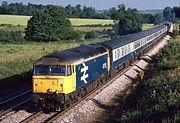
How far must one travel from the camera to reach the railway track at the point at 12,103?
18884mm

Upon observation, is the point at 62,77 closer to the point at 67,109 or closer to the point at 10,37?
the point at 67,109

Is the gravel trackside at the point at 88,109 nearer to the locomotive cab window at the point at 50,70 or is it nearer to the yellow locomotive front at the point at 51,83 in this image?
the yellow locomotive front at the point at 51,83

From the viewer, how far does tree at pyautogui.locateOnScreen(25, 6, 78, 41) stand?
78.3 m

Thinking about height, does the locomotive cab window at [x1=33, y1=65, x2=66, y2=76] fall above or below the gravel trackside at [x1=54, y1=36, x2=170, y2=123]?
above

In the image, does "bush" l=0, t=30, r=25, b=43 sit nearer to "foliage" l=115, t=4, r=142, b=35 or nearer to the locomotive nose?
"foliage" l=115, t=4, r=142, b=35

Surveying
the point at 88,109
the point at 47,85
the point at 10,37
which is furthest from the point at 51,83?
the point at 10,37

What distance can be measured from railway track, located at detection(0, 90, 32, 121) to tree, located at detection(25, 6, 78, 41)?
54.3m

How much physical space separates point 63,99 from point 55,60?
185 centimetres

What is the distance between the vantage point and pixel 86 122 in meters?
17.6

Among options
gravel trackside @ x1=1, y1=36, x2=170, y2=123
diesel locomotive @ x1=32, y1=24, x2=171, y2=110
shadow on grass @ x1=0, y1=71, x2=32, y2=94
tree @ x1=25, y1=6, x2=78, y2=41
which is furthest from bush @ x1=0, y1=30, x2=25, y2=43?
diesel locomotive @ x1=32, y1=24, x2=171, y2=110

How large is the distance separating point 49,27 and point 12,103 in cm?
5843

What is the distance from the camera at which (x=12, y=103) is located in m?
21.8

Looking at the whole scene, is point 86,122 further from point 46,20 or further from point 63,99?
point 46,20

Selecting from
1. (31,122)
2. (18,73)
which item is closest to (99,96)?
(31,122)
